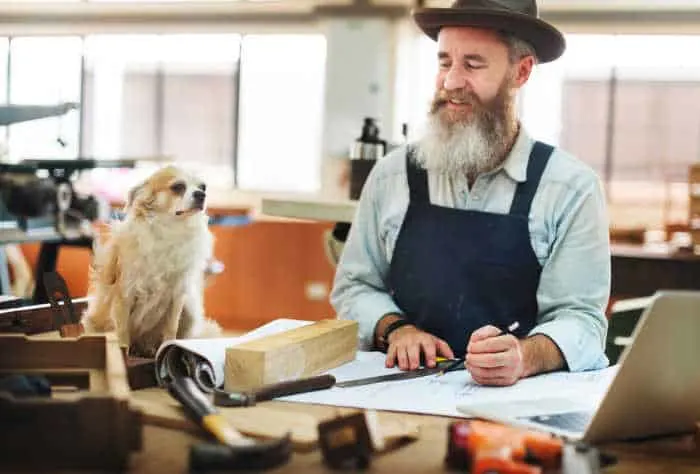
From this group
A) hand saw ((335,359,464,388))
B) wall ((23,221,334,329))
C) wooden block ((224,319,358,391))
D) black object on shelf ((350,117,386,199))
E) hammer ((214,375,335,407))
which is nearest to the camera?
hammer ((214,375,335,407))

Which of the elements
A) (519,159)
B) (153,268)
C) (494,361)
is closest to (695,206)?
(519,159)

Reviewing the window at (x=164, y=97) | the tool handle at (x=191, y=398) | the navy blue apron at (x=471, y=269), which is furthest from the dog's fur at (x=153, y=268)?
the window at (x=164, y=97)

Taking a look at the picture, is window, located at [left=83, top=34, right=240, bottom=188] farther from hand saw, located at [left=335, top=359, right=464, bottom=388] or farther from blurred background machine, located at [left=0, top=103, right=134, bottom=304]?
blurred background machine, located at [left=0, top=103, right=134, bottom=304]

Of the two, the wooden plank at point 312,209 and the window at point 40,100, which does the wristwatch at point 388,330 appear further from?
the wooden plank at point 312,209

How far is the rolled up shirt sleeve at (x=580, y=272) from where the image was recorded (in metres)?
1.99

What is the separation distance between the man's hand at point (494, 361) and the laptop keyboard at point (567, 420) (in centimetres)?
24

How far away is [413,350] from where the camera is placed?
1.80m

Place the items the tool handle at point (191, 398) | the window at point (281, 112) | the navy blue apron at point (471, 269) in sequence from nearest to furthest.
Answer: the tool handle at point (191, 398) → the navy blue apron at point (471, 269) → the window at point (281, 112)

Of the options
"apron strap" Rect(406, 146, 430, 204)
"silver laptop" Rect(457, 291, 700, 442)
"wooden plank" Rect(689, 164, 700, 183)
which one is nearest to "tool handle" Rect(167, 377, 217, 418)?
"silver laptop" Rect(457, 291, 700, 442)

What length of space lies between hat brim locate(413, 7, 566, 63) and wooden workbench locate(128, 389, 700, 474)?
3.41 ft

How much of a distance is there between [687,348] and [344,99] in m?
6.78

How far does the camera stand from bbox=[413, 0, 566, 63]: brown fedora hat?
216 centimetres

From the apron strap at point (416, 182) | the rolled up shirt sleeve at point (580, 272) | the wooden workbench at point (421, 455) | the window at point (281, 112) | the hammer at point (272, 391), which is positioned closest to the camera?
the wooden workbench at point (421, 455)

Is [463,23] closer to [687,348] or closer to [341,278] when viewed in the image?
[341,278]
